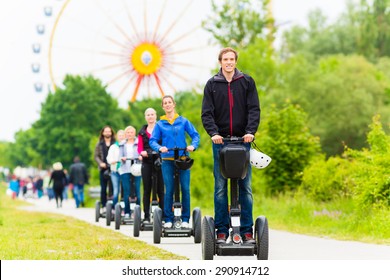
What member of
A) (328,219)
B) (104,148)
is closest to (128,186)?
(104,148)

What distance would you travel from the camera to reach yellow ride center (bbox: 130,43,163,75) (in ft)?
144

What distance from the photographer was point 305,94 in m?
41.5

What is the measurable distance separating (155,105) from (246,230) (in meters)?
55.9

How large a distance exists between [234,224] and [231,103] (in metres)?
1.17

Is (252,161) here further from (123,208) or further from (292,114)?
(292,114)

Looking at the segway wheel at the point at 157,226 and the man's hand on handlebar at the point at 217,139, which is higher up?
the man's hand on handlebar at the point at 217,139

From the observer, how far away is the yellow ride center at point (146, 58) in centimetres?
4381

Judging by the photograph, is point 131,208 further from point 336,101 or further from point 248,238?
point 336,101

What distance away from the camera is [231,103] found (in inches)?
337

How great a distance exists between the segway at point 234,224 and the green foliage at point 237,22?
40.8 meters

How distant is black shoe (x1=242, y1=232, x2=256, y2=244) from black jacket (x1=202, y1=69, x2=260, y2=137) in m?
0.98

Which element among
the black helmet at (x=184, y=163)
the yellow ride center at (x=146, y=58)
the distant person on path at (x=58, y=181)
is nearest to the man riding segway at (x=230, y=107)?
the black helmet at (x=184, y=163)

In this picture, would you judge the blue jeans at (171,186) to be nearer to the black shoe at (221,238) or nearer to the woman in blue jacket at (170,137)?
the woman in blue jacket at (170,137)

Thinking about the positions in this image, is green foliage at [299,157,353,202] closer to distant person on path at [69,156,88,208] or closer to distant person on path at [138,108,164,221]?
distant person on path at [138,108,164,221]
